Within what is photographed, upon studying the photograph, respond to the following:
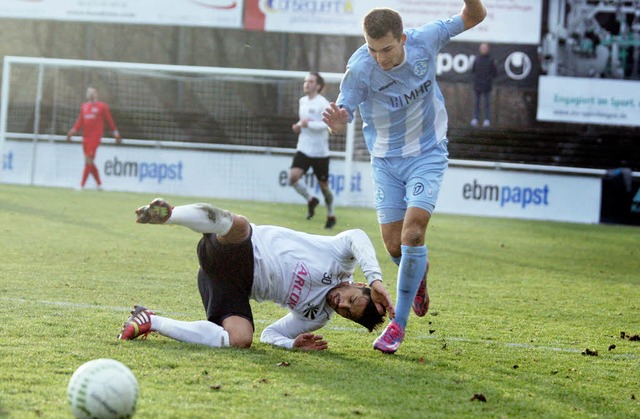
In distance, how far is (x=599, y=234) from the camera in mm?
18453

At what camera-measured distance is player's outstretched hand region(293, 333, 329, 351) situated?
601 centimetres

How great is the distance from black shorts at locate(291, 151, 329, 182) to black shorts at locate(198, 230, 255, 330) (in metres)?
10.6

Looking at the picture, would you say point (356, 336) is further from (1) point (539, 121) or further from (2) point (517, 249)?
(1) point (539, 121)

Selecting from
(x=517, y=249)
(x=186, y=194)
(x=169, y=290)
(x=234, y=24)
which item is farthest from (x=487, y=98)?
(x=169, y=290)

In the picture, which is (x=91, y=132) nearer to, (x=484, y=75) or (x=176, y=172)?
(x=176, y=172)

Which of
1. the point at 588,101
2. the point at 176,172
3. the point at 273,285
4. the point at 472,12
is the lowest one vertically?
the point at 273,285

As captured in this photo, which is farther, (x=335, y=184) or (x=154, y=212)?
(x=335, y=184)

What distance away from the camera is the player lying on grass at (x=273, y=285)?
5895 millimetres

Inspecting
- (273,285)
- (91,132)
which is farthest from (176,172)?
(273,285)

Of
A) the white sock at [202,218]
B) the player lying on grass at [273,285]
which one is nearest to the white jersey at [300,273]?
the player lying on grass at [273,285]

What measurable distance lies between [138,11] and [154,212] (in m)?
23.6

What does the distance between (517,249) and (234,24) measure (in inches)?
585

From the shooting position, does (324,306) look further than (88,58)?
No

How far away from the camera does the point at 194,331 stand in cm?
590
